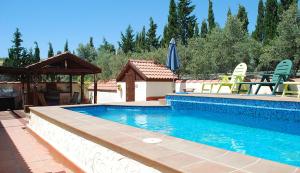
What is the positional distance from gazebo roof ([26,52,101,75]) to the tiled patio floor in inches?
304

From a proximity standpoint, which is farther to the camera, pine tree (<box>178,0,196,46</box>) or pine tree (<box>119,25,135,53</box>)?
pine tree (<box>119,25,135,53</box>)

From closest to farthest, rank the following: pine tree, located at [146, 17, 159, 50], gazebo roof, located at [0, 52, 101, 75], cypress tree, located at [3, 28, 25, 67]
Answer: gazebo roof, located at [0, 52, 101, 75], cypress tree, located at [3, 28, 25, 67], pine tree, located at [146, 17, 159, 50]

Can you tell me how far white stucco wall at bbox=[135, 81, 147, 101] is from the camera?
17.3 m

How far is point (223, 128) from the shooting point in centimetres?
823

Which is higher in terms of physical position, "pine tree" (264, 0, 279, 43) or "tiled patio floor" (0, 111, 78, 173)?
"pine tree" (264, 0, 279, 43)

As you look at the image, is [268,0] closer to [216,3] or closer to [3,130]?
[216,3]

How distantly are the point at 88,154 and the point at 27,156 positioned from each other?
7.66 ft

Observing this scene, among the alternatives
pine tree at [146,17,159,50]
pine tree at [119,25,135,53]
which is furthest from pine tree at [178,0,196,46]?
pine tree at [119,25,135,53]

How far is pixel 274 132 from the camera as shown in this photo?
761 cm

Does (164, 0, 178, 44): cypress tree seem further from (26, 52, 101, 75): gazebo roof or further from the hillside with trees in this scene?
(26, 52, 101, 75): gazebo roof

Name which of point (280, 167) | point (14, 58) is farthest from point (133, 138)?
point (14, 58)

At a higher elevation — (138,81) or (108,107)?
(138,81)

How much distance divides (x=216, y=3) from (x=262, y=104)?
46490 millimetres

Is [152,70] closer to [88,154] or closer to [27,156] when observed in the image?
[27,156]
